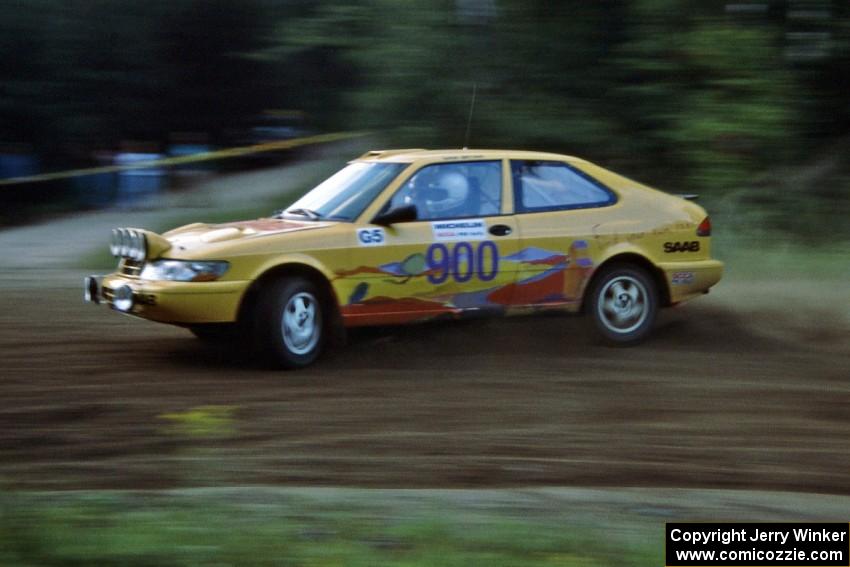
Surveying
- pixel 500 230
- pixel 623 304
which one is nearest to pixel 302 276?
pixel 500 230

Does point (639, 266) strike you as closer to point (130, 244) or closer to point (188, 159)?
point (130, 244)

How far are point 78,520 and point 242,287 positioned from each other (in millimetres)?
3685

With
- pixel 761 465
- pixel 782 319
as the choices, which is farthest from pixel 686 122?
pixel 761 465

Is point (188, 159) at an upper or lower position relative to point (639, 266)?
upper

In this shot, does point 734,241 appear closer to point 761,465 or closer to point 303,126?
point 761,465

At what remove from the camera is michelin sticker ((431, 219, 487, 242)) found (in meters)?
9.22

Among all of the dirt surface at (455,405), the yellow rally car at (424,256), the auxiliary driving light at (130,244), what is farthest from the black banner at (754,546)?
the auxiliary driving light at (130,244)

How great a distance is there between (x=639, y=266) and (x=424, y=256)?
193 centimetres

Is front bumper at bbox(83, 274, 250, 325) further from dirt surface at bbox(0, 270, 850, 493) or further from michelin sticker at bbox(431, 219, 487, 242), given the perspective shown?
michelin sticker at bbox(431, 219, 487, 242)

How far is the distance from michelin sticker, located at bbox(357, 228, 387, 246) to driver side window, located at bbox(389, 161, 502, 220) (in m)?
0.27

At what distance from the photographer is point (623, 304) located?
10.0 metres

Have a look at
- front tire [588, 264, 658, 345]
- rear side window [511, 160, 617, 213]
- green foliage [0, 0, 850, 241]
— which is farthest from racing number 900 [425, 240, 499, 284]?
green foliage [0, 0, 850, 241]

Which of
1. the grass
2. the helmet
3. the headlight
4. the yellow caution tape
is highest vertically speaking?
the yellow caution tape

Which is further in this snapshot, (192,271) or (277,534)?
(192,271)
